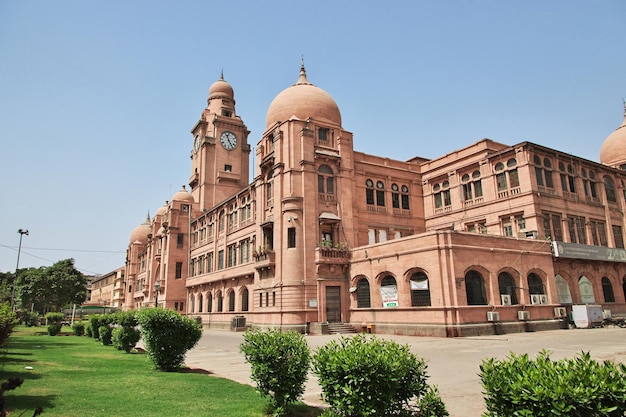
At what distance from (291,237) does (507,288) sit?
16.1 m

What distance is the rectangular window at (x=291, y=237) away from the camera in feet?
113

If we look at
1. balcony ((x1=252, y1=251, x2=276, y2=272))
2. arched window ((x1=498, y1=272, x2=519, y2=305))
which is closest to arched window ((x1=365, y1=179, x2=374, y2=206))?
balcony ((x1=252, y1=251, x2=276, y2=272))

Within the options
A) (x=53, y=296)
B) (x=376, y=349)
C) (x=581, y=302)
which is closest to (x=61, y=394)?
(x=376, y=349)

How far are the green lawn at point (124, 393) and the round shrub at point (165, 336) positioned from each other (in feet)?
1.80

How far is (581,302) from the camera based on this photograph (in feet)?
115

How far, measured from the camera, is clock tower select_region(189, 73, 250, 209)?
63531mm

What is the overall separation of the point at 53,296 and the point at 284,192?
132 feet

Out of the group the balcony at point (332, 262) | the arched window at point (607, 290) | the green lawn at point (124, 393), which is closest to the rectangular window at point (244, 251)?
the balcony at point (332, 262)

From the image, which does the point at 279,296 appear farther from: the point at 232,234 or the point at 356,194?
the point at 232,234

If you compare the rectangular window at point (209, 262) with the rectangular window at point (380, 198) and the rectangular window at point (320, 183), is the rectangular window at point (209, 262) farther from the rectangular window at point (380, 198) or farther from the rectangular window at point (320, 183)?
the rectangular window at point (380, 198)

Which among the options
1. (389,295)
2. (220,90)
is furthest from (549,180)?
(220,90)

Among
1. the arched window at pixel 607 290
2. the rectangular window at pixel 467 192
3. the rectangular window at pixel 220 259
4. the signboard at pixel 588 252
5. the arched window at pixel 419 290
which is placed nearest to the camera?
the arched window at pixel 419 290

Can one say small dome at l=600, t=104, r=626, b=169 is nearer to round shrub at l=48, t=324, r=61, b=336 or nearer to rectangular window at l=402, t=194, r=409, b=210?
rectangular window at l=402, t=194, r=409, b=210

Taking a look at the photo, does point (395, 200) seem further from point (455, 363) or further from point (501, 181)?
point (455, 363)
